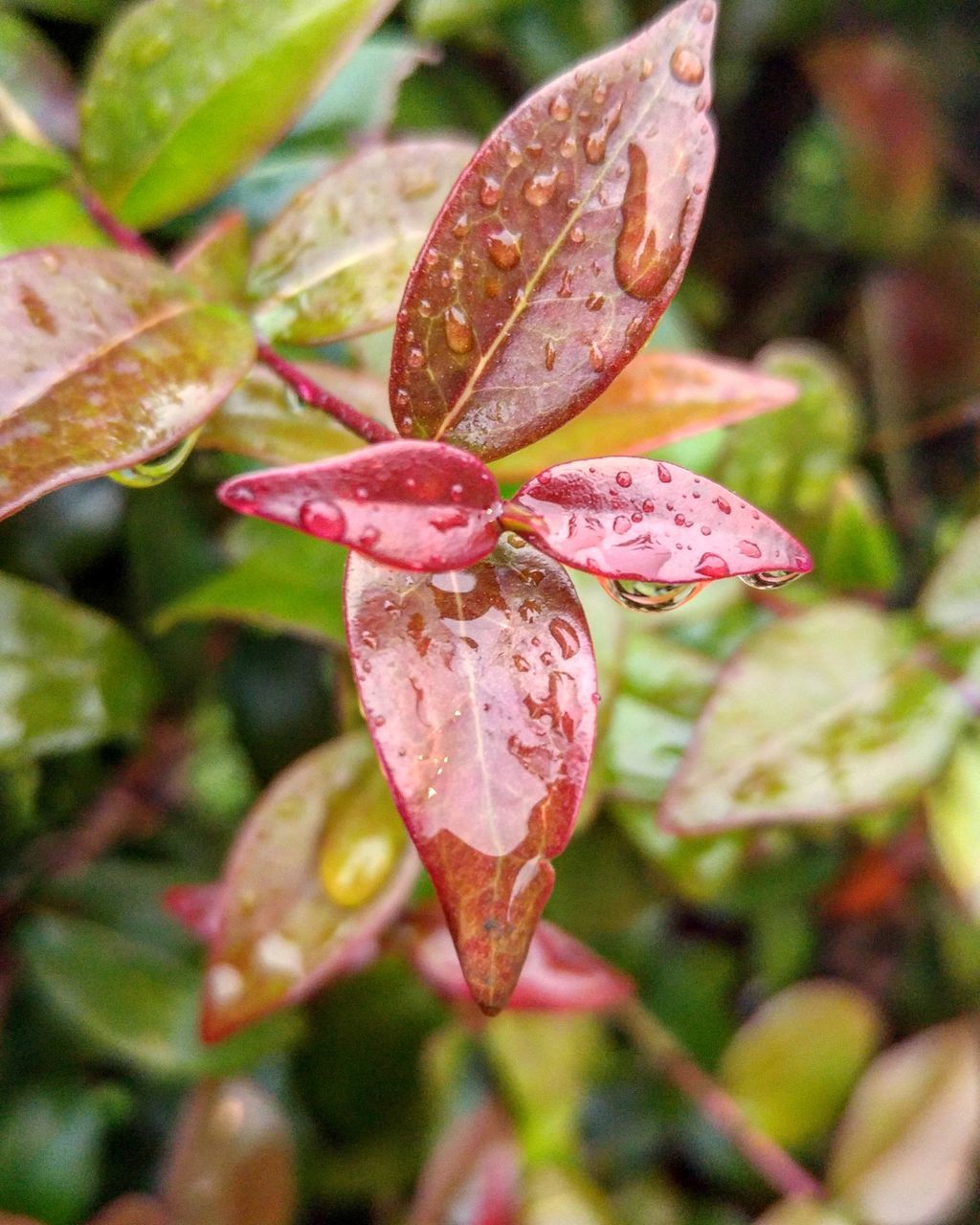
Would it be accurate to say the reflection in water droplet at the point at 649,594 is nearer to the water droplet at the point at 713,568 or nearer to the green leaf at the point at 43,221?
the water droplet at the point at 713,568

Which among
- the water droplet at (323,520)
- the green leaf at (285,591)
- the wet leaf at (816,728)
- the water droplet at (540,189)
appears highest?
the water droplet at (540,189)

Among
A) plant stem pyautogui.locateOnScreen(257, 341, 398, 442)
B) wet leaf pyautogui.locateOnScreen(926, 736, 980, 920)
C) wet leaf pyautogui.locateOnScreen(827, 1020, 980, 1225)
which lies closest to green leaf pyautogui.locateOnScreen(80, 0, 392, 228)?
plant stem pyautogui.locateOnScreen(257, 341, 398, 442)

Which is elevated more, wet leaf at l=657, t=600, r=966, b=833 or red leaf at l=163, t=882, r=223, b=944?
wet leaf at l=657, t=600, r=966, b=833

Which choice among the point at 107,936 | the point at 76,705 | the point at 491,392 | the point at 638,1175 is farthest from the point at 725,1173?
the point at 491,392

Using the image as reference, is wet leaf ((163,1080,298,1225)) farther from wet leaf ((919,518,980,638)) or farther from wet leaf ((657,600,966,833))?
wet leaf ((919,518,980,638))

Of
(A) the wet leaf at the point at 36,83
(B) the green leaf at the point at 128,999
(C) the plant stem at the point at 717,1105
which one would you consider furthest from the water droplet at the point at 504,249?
(C) the plant stem at the point at 717,1105
